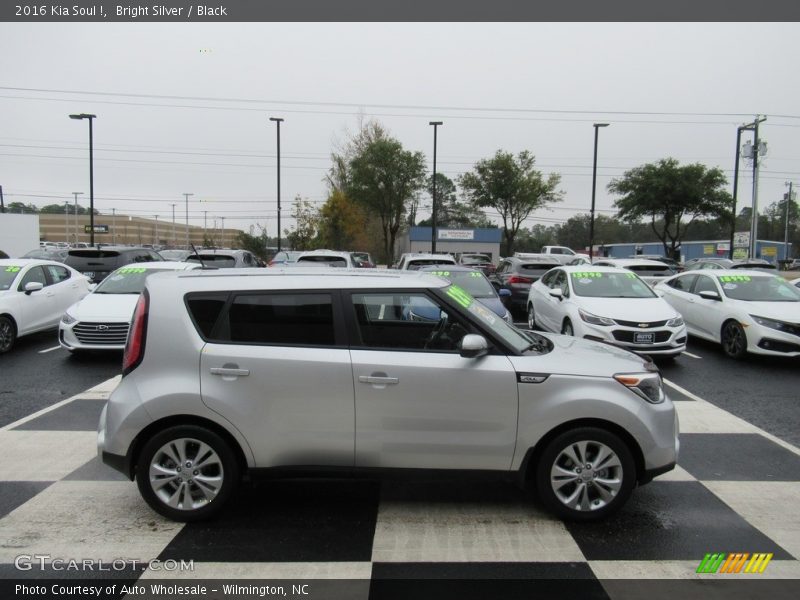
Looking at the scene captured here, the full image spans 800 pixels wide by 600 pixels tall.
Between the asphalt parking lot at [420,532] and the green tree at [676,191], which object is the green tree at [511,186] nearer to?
the green tree at [676,191]

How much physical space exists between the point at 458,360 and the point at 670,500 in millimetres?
2013

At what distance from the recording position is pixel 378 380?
145 inches

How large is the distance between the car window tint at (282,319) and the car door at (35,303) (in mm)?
7872

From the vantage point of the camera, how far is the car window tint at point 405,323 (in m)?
3.87

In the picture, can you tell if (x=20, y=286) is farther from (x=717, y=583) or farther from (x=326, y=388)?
(x=717, y=583)

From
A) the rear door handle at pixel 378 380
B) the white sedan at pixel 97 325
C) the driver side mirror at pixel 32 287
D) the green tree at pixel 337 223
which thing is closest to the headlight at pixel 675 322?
the rear door handle at pixel 378 380

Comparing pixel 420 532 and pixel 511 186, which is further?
pixel 511 186

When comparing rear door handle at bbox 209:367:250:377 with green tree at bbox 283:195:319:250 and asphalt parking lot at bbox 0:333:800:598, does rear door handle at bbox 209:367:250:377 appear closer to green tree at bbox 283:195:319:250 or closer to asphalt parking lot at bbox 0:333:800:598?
asphalt parking lot at bbox 0:333:800:598

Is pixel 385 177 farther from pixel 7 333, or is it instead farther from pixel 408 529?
pixel 408 529

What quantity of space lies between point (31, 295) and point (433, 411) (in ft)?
30.3

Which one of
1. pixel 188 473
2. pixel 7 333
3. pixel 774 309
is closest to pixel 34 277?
pixel 7 333

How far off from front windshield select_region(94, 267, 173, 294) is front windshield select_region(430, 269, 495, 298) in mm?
5221

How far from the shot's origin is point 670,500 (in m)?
4.20

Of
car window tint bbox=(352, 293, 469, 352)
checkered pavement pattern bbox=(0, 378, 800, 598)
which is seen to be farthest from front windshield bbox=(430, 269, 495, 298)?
car window tint bbox=(352, 293, 469, 352)
